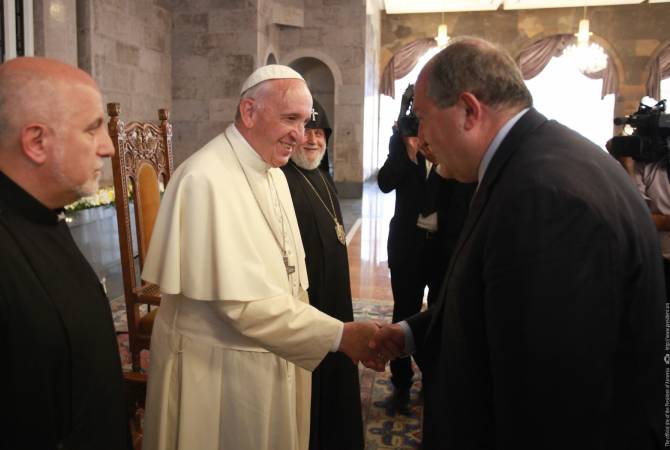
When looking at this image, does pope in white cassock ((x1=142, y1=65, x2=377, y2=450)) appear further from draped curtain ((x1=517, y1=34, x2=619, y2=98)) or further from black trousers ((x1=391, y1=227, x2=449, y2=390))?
draped curtain ((x1=517, y1=34, x2=619, y2=98))

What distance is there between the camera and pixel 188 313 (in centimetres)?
180

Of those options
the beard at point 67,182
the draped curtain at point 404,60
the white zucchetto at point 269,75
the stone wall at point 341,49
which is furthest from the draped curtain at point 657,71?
the beard at point 67,182

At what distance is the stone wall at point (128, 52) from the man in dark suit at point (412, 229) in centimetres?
527

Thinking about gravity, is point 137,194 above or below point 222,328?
above

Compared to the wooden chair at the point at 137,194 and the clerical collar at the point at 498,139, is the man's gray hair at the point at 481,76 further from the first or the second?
the wooden chair at the point at 137,194

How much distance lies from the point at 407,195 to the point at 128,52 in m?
6.88

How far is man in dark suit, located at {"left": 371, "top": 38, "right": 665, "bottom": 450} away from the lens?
3.20 feet

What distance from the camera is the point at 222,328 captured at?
70.0 inches

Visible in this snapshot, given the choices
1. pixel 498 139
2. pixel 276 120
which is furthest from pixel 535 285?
pixel 276 120

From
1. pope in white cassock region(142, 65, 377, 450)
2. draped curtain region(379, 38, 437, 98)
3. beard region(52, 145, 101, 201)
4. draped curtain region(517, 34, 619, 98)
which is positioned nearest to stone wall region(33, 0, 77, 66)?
pope in white cassock region(142, 65, 377, 450)

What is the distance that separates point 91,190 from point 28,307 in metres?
0.30

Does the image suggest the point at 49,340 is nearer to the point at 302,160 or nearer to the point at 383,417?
the point at 302,160

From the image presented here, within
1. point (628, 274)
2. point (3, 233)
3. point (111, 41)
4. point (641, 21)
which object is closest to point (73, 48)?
point (111, 41)

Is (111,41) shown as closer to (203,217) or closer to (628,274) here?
(203,217)
